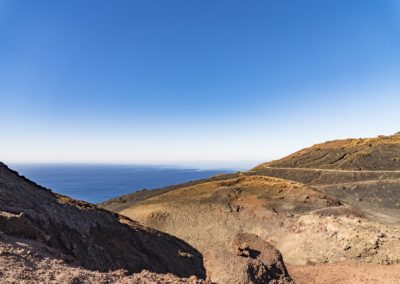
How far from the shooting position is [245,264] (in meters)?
15.3

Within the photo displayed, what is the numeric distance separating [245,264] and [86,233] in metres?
8.59

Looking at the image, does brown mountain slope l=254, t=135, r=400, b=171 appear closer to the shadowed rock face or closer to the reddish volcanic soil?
the reddish volcanic soil

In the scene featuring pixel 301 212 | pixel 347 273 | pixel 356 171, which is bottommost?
pixel 347 273

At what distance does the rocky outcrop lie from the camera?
48.7 feet

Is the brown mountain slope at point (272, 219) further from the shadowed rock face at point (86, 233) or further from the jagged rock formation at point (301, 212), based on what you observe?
the shadowed rock face at point (86, 233)

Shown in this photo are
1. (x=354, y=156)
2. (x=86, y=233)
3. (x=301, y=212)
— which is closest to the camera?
(x=86, y=233)

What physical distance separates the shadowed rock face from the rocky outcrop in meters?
4.50

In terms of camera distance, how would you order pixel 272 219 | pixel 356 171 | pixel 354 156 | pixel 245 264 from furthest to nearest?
pixel 354 156 < pixel 356 171 < pixel 272 219 < pixel 245 264

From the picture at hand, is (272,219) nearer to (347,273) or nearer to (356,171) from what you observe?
(347,273)

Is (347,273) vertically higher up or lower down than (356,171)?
lower down

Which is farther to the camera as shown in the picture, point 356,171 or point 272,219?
point 356,171

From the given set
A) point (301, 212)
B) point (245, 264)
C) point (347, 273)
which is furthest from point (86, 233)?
point (301, 212)

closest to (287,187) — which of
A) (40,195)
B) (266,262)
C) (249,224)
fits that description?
(249,224)

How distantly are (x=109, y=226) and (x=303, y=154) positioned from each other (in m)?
65.4
